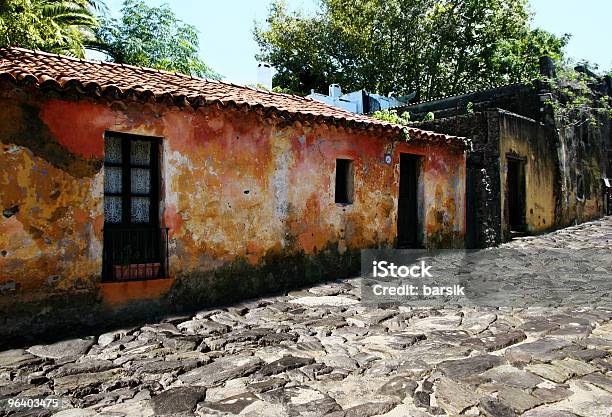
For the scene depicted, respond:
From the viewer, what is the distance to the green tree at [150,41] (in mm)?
18312

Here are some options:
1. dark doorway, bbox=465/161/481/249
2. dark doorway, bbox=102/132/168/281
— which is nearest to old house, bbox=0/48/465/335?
dark doorway, bbox=102/132/168/281

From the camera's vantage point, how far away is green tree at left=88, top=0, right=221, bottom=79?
1831cm

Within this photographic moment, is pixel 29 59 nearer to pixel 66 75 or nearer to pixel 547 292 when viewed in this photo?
pixel 66 75

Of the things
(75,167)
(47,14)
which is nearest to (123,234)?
(75,167)

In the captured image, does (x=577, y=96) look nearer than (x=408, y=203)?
No

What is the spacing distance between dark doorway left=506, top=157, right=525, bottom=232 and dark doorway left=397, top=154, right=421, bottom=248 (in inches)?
162

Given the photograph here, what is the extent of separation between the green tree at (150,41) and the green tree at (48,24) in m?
2.45

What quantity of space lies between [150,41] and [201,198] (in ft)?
48.7

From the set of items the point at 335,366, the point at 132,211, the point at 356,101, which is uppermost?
the point at 356,101

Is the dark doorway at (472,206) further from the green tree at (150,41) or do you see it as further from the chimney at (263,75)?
the green tree at (150,41)

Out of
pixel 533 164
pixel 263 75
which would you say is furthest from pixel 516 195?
pixel 263 75

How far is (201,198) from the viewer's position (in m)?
6.76

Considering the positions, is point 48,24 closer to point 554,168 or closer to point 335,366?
point 335,366

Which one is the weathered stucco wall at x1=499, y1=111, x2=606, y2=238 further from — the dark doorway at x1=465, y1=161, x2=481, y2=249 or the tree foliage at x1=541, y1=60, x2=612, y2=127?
the dark doorway at x1=465, y1=161, x2=481, y2=249
